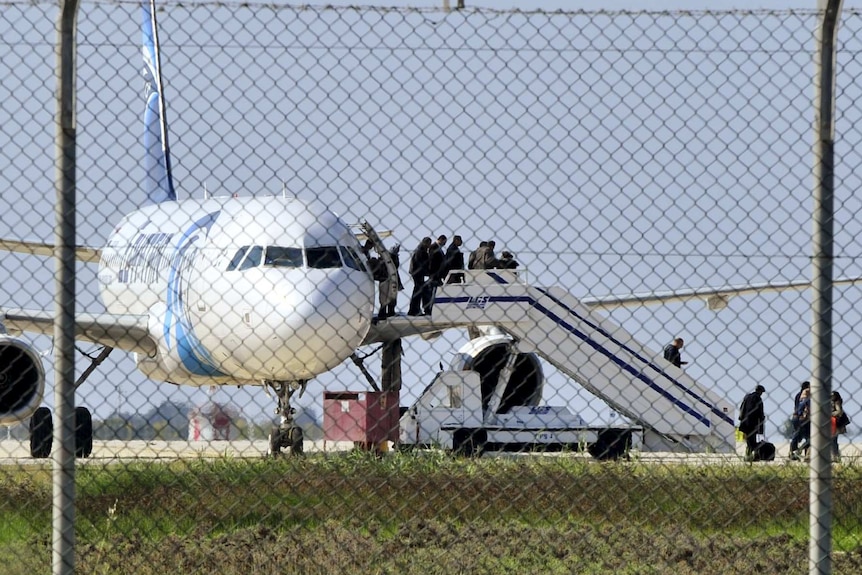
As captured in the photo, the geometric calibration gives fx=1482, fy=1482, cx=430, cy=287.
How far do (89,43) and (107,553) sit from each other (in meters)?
3.61

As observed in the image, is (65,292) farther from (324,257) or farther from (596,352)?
(596,352)

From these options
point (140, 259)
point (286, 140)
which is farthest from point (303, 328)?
point (286, 140)

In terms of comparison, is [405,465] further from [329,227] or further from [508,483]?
[329,227]

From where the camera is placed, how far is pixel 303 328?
1648 cm

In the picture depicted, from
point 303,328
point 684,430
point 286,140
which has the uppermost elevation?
point 286,140

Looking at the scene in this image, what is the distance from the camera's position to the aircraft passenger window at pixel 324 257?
708 inches

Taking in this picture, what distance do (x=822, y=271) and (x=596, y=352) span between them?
472 inches

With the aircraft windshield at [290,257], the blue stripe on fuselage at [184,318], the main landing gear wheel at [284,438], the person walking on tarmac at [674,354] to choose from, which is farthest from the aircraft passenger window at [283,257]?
the person walking on tarmac at [674,354]

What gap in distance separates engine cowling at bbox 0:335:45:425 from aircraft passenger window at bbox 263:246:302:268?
2.97 meters

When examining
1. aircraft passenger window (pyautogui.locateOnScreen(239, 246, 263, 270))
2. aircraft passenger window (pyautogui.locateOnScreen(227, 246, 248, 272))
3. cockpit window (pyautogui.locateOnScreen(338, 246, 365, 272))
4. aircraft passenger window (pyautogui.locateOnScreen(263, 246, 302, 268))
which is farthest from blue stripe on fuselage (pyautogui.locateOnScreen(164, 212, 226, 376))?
cockpit window (pyautogui.locateOnScreen(338, 246, 365, 272))

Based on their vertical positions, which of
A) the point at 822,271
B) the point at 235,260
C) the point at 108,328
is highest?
the point at 235,260

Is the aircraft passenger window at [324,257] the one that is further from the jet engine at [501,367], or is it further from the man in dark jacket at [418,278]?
the jet engine at [501,367]

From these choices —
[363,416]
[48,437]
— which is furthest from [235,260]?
[48,437]

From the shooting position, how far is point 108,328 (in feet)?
66.8
